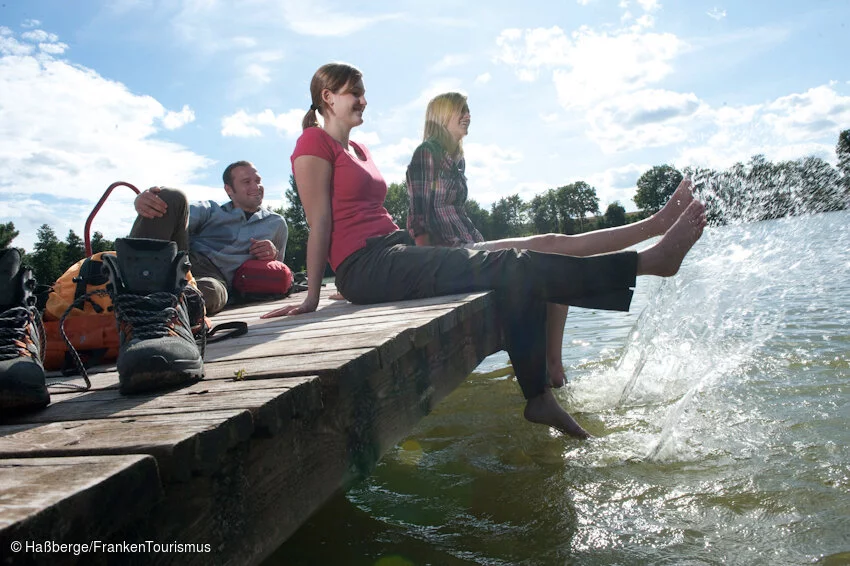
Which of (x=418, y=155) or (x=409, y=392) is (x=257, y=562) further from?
(x=418, y=155)

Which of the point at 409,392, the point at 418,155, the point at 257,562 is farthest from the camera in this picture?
the point at 418,155

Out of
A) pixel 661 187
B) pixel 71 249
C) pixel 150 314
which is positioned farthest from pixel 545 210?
pixel 150 314

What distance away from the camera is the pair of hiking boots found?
5.32ft

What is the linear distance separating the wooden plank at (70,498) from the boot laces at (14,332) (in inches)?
26.0

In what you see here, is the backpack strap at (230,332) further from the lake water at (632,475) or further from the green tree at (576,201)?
the green tree at (576,201)

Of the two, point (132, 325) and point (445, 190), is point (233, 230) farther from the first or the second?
point (132, 325)

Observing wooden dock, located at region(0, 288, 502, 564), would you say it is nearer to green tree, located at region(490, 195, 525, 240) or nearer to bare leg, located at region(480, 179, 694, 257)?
bare leg, located at region(480, 179, 694, 257)

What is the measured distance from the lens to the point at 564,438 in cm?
339

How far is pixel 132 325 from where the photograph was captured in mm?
1860

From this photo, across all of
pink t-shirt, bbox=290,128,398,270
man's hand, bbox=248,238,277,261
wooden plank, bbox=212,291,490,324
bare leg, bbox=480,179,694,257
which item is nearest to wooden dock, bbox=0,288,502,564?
wooden plank, bbox=212,291,490,324

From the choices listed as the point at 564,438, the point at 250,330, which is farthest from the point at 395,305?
the point at 564,438

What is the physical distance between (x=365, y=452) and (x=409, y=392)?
1.39 ft

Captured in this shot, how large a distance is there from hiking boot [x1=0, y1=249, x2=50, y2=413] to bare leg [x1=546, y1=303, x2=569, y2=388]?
3129 millimetres

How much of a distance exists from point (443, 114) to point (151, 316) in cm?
334
